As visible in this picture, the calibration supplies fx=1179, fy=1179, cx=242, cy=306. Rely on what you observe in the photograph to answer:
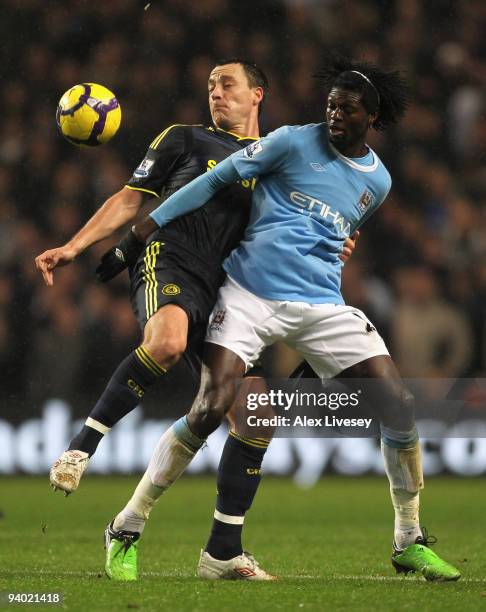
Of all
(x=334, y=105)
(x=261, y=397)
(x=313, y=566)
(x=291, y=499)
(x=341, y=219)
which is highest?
(x=334, y=105)

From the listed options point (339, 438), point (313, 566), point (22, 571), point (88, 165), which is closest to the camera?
point (22, 571)

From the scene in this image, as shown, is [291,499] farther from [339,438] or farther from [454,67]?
[454,67]

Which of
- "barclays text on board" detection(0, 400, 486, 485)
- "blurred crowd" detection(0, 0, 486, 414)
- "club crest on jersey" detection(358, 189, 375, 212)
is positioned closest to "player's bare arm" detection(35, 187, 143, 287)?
"club crest on jersey" detection(358, 189, 375, 212)

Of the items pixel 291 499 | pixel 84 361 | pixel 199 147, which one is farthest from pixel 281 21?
pixel 199 147

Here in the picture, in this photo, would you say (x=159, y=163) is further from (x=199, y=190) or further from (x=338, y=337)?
(x=338, y=337)

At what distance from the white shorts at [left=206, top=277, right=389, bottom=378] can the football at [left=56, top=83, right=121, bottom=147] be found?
0.97 m

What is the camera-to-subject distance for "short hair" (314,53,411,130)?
4617mm

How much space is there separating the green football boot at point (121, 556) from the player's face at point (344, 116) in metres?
1.70

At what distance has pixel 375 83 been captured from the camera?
4.73m

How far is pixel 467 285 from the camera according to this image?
33.3 feet

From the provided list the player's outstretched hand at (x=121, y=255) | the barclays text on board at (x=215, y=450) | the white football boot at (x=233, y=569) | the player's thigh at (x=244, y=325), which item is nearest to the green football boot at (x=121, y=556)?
the white football boot at (x=233, y=569)

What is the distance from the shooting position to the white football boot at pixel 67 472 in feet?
13.4

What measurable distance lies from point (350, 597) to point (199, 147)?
6.69 ft

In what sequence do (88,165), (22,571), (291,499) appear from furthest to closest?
(88,165)
(291,499)
(22,571)
